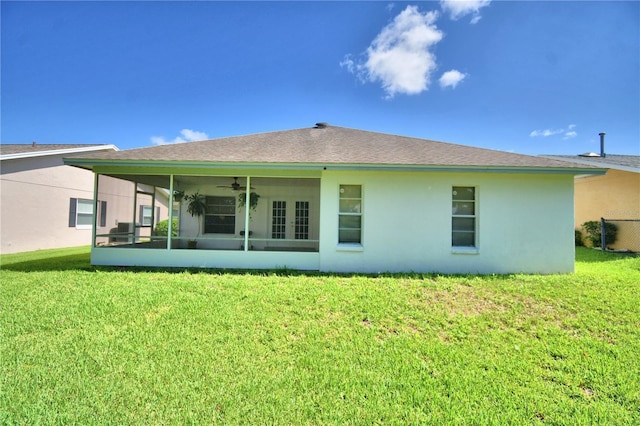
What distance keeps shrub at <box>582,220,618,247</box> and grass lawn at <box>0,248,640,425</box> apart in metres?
8.02

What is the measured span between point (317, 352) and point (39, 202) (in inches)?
645

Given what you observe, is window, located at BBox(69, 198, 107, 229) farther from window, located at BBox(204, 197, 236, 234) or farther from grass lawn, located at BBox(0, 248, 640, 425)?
grass lawn, located at BBox(0, 248, 640, 425)

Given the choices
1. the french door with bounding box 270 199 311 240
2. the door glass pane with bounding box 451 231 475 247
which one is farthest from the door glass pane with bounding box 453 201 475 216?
the french door with bounding box 270 199 311 240

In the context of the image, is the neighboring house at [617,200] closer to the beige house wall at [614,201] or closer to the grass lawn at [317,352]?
the beige house wall at [614,201]

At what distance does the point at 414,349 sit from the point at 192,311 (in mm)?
3809

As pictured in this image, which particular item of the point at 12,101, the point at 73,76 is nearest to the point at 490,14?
the point at 73,76

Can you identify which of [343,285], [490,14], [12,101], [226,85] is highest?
[490,14]

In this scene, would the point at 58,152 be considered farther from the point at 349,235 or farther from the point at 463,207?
the point at 463,207

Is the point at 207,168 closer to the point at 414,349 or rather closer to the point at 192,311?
the point at 192,311

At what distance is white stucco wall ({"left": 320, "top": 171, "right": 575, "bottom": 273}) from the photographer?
24.8 feet

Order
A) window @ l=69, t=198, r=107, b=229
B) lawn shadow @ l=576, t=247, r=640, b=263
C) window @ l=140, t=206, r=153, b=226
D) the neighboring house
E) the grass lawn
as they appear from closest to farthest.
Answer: the grass lawn, lawn shadow @ l=576, t=247, r=640, b=263, the neighboring house, window @ l=69, t=198, r=107, b=229, window @ l=140, t=206, r=153, b=226

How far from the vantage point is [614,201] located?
12555mm

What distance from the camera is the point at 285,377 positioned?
316 cm

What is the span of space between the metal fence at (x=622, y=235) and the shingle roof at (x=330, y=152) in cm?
756
